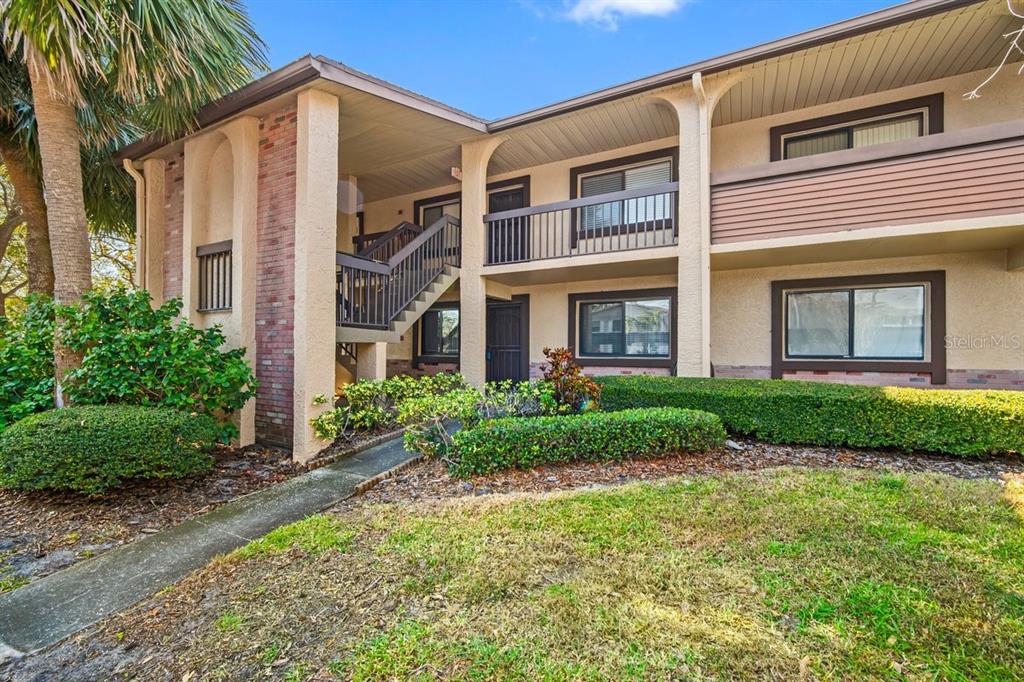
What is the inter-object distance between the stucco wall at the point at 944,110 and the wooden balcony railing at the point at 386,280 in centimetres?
601

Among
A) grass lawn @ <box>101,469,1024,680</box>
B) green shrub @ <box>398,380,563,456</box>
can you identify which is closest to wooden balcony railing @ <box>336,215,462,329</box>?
green shrub @ <box>398,380,563,456</box>

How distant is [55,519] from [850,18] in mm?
11029

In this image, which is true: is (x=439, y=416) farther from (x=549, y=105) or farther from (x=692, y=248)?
(x=549, y=105)

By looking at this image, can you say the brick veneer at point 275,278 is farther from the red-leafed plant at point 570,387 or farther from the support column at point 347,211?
the support column at point 347,211

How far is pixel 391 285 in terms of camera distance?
28.1ft

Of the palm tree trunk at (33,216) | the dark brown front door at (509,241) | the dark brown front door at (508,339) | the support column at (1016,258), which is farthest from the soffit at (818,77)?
the palm tree trunk at (33,216)

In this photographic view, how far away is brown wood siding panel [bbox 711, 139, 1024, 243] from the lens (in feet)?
20.6

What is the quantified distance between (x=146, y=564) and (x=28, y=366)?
4.12m

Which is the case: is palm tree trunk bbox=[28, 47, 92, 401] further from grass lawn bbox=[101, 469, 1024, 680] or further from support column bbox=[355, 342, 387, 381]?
grass lawn bbox=[101, 469, 1024, 680]

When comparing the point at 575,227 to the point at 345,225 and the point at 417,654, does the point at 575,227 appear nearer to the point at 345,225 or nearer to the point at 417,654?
the point at 345,225

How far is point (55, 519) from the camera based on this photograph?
4812mm

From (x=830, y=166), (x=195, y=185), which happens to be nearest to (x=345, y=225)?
(x=195, y=185)

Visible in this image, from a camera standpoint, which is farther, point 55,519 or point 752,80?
point 752,80

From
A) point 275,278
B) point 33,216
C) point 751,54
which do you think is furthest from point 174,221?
point 751,54
